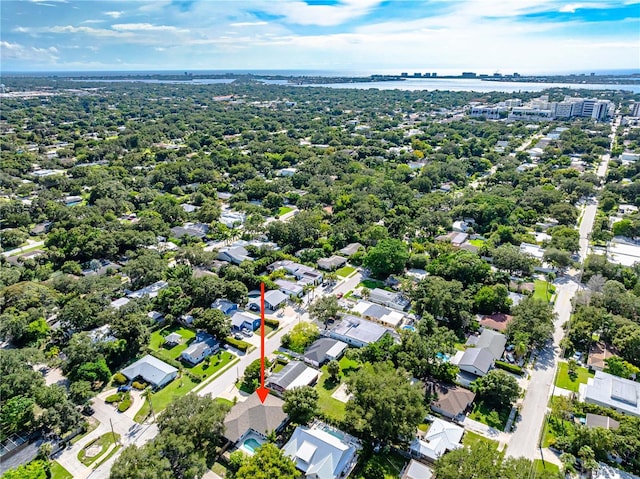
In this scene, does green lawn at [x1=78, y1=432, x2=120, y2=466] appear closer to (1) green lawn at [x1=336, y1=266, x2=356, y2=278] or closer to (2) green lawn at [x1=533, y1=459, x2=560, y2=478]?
(2) green lawn at [x1=533, y1=459, x2=560, y2=478]

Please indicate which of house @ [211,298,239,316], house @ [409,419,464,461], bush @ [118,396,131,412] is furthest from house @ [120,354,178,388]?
house @ [409,419,464,461]

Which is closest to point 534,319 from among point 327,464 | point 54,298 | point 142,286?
point 327,464

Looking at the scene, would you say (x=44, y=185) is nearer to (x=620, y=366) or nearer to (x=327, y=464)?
(x=327, y=464)

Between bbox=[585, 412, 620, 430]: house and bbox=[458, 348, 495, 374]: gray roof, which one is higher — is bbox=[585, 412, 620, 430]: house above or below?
below

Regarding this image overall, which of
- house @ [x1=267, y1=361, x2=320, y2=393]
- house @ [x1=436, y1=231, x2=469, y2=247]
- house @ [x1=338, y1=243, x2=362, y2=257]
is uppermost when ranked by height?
house @ [x1=436, y1=231, x2=469, y2=247]

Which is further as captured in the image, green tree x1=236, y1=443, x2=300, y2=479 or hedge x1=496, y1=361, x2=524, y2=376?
hedge x1=496, y1=361, x2=524, y2=376

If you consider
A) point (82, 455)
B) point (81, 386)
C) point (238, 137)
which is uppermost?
point (238, 137)

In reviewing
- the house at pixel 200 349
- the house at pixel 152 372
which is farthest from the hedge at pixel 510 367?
the house at pixel 152 372
